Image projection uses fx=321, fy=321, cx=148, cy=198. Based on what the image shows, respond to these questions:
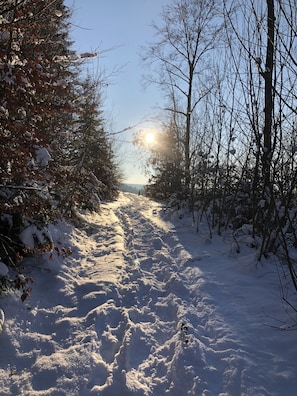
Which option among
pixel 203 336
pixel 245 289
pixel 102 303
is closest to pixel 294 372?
pixel 203 336

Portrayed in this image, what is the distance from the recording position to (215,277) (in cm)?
500

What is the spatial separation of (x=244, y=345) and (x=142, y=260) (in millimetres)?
3228

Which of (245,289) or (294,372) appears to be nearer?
(294,372)

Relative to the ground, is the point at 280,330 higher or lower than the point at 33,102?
lower

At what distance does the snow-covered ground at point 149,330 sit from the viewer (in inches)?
102

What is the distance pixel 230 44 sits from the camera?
4.31m

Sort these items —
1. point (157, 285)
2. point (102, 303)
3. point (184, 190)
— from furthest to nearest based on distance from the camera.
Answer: point (184, 190) → point (157, 285) → point (102, 303)

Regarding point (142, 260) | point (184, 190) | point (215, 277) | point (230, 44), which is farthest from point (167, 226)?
point (230, 44)

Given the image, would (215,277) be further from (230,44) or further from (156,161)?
(156,161)

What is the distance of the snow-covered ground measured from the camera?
2594 mm

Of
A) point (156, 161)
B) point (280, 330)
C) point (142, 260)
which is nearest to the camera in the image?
point (280, 330)

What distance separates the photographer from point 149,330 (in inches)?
139

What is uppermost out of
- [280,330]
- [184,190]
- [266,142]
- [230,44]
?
[230,44]

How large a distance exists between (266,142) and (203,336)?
3.15 meters
